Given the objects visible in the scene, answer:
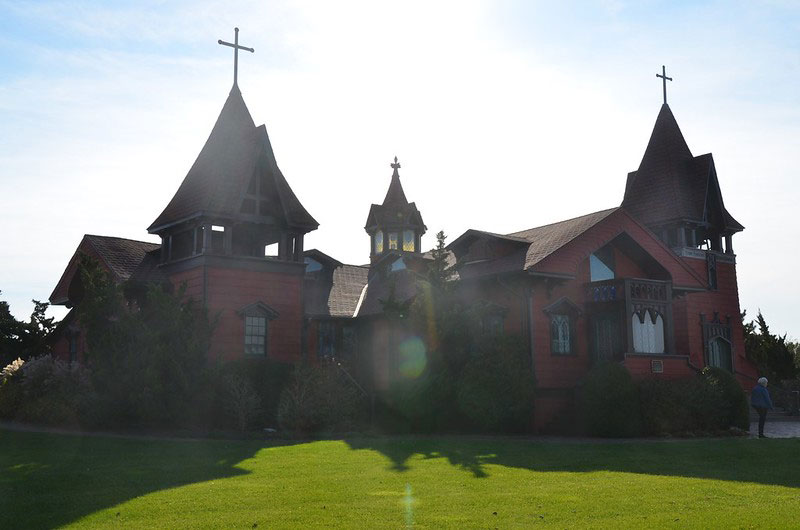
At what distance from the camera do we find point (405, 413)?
24781 millimetres

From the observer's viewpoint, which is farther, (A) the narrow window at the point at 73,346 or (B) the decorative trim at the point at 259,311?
(A) the narrow window at the point at 73,346

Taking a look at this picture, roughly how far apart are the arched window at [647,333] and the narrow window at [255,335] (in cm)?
1337

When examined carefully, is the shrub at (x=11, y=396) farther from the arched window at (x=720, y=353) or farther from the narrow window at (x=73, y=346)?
the arched window at (x=720, y=353)

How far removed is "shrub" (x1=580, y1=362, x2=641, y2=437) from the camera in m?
24.5

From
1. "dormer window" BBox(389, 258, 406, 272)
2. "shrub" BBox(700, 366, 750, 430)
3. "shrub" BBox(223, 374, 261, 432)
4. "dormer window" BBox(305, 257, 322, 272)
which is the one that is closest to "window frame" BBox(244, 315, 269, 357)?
"shrub" BBox(223, 374, 261, 432)

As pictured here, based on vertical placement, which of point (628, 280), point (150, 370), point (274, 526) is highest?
point (628, 280)

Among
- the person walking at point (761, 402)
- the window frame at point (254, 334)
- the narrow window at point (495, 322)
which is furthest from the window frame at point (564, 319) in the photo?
the window frame at point (254, 334)

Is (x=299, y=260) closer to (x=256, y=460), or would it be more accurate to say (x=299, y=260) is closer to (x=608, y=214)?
(x=608, y=214)

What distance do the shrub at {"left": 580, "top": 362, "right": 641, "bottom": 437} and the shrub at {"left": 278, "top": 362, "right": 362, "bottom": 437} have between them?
7496 millimetres

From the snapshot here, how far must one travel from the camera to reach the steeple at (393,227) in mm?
43719

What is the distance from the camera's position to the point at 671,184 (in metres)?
39.7

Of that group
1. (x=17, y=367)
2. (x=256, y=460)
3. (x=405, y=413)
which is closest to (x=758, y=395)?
(x=405, y=413)

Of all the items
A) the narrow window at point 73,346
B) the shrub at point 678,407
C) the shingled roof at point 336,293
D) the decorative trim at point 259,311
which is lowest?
the shrub at point 678,407

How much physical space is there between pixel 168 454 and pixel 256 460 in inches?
83.0
